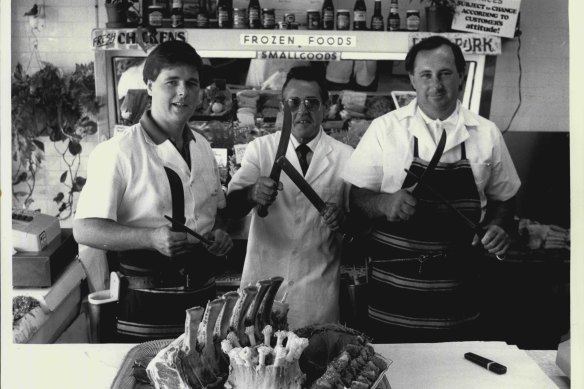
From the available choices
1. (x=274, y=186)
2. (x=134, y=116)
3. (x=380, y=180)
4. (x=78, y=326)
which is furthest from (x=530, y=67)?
(x=78, y=326)

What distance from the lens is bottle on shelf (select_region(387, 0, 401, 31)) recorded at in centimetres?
282

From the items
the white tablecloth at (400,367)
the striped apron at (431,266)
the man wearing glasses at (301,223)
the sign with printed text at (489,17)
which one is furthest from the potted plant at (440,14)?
the white tablecloth at (400,367)

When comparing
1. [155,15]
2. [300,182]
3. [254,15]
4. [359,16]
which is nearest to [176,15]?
[155,15]

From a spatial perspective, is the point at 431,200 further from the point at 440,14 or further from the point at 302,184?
the point at 440,14

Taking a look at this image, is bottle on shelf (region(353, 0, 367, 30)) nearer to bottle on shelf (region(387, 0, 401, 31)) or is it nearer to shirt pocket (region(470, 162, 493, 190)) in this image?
bottle on shelf (region(387, 0, 401, 31))

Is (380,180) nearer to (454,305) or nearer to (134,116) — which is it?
(454,305)

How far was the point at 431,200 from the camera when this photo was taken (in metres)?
1.95

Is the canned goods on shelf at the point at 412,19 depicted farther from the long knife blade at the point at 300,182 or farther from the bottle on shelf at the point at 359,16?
the long knife blade at the point at 300,182

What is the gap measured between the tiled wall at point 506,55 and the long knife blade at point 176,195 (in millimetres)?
721

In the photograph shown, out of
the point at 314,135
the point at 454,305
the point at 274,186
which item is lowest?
the point at 454,305

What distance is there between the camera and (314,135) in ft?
7.03

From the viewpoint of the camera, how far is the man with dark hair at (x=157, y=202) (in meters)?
1.77

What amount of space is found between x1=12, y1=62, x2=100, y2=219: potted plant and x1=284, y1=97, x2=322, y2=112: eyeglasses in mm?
859

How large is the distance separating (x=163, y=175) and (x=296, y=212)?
485mm
